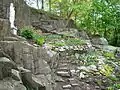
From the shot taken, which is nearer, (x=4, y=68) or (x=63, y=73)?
(x=4, y=68)

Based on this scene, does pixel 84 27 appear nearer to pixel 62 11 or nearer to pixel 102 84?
pixel 62 11

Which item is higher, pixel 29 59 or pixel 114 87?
pixel 29 59

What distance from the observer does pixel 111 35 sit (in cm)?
1900

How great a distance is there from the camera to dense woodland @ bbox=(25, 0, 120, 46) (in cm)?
1703

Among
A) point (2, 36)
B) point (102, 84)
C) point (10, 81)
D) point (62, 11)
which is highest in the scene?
point (62, 11)

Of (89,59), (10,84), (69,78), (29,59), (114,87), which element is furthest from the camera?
(89,59)

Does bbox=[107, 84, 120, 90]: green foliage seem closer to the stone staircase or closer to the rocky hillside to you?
the rocky hillside

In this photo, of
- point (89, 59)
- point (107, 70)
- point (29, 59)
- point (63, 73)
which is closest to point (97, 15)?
point (89, 59)

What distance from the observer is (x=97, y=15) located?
17.8 m

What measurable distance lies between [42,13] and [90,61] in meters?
9.56

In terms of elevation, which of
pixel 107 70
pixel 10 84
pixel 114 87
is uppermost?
pixel 10 84

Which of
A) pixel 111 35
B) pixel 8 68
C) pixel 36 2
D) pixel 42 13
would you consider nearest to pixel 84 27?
pixel 111 35

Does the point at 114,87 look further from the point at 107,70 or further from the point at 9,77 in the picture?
the point at 9,77

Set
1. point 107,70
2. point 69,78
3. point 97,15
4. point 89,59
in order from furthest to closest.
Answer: point 97,15 → point 89,59 → point 107,70 → point 69,78
